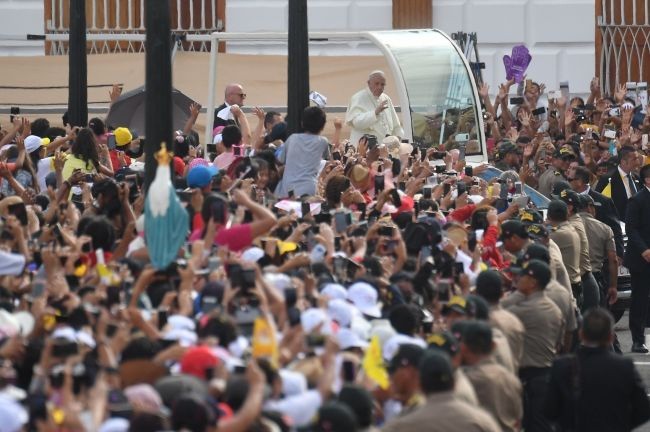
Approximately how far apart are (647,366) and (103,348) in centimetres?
808

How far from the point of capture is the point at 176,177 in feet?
46.9

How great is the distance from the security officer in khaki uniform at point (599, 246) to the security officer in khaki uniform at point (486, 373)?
6.51 metres

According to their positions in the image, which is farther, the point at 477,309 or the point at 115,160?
the point at 115,160

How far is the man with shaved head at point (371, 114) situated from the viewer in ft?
60.0

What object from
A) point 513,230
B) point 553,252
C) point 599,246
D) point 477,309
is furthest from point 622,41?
point 477,309

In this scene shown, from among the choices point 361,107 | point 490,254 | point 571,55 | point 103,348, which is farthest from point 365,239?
point 571,55

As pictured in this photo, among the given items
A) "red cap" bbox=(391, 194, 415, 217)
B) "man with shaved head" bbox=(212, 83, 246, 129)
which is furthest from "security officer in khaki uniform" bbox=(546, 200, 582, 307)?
"man with shaved head" bbox=(212, 83, 246, 129)

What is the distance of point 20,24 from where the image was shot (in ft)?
91.5

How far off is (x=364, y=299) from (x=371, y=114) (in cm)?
801

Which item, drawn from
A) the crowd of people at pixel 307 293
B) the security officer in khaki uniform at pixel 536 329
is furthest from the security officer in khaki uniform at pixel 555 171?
the security officer in khaki uniform at pixel 536 329

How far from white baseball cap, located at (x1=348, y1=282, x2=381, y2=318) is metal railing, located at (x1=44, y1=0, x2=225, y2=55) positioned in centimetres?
1576

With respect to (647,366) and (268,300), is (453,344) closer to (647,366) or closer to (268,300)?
(268,300)

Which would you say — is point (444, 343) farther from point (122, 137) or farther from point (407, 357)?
point (122, 137)

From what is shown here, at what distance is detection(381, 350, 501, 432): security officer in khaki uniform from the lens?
28.2ft
